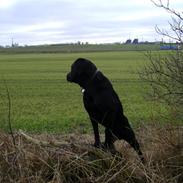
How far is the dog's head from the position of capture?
6957 mm

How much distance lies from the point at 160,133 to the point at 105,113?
81cm

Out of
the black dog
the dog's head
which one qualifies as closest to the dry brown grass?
the black dog

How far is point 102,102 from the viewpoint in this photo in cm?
680

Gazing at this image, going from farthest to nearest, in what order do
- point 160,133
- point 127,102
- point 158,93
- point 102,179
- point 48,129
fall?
1. point 127,102
2. point 48,129
3. point 158,93
4. point 160,133
5. point 102,179

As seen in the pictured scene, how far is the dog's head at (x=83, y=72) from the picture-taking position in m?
6.96

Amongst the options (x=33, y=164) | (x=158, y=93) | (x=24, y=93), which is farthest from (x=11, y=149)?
(x=24, y=93)

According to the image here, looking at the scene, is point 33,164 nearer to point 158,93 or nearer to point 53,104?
point 158,93

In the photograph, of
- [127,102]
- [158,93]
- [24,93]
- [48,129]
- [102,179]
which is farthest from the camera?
[24,93]

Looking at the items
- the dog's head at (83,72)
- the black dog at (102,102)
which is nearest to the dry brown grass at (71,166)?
the black dog at (102,102)

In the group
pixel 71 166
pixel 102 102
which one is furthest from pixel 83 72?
pixel 71 166

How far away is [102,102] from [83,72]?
52cm

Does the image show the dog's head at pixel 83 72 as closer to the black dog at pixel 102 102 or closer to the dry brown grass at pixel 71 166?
the black dog at pixel 102 102

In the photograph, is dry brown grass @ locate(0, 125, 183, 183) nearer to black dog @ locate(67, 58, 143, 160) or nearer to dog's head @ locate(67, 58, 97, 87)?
black dog @ locate(67, 58, 143, 160)

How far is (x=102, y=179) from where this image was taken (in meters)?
5.70
